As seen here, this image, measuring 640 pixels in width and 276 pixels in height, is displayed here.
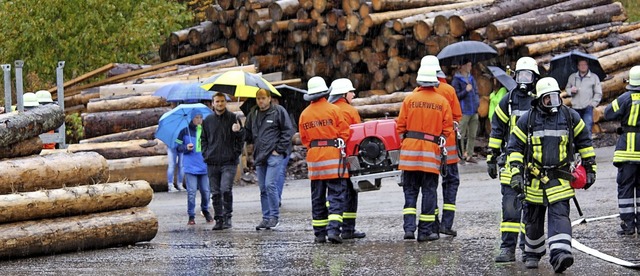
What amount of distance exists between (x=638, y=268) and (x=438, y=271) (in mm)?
1603

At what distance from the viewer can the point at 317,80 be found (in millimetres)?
13094

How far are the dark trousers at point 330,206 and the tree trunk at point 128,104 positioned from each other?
1166 cm

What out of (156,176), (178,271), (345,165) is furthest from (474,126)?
(178,271)

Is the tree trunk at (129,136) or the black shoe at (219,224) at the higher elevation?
the tree trunk at (129,136)

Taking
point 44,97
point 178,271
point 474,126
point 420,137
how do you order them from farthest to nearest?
point 474,126 → point 44,97 → point 420,137 → point 178,271

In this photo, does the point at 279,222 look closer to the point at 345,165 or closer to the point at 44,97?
the point at 345,165

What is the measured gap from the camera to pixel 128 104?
80.2 ft

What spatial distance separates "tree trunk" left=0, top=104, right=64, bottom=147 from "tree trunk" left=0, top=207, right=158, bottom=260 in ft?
3.37

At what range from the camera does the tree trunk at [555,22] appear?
23.1 m

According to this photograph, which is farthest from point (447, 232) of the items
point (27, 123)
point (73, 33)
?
point (73, 33)

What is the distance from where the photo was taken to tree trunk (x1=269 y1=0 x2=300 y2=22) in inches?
1064

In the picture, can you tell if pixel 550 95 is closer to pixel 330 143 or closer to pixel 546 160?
pixel 546 160

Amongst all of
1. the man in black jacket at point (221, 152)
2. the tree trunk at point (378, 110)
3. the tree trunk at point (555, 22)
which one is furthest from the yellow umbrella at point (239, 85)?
the tree trunk at point (555, 22)

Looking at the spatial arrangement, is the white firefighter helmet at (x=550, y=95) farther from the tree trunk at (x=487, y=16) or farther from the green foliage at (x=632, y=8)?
the green foliage at (x=632, y=8)
